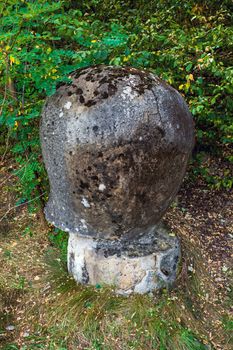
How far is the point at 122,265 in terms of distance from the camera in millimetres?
3236

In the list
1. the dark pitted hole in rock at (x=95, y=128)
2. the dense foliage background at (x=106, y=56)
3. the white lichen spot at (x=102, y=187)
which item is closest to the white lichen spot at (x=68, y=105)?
the dense foliage background at (x=106, y=56)

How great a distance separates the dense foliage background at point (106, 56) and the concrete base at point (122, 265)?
90 centimetres

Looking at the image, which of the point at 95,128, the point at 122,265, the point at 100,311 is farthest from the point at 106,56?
the point at 100,311

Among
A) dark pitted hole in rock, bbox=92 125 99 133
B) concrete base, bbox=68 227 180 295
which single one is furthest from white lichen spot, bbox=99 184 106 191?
concrete base, bbox=68 227 180 295

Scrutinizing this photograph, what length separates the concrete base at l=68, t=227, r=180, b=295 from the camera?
3.24 metres

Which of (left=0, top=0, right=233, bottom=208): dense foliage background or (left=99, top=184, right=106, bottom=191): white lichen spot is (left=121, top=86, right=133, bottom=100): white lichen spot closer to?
(left=0, top=0, right=233, bottom=208): dense foliage background

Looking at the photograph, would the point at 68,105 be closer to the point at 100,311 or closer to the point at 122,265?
the point at 122,265

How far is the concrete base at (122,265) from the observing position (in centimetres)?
324

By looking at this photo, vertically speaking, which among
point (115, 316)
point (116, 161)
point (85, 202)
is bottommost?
point (115, 316)

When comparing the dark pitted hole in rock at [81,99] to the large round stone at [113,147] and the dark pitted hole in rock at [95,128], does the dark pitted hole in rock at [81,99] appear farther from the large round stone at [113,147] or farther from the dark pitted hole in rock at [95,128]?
the dark pitted hole in rock at [95,128]

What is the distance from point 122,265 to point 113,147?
1076 mm

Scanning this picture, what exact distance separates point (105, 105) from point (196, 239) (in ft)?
6.68

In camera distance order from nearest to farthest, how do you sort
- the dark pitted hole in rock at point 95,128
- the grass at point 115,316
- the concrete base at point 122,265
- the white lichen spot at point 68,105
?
the dark pitted hole in rock at point 95,128 < the white lichen spot at point 68,105 < the grass at point 115,316 < the concrete base at point 122,265

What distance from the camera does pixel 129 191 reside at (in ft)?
9.35
